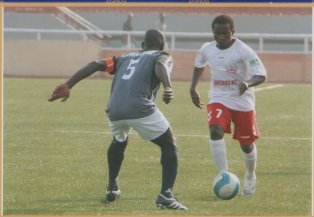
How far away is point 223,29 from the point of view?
938 cm

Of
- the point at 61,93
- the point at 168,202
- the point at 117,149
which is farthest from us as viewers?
the point at 117,149

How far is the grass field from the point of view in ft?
29.2

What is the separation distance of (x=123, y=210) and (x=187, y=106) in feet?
41.5

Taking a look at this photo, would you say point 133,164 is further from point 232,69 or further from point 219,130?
point 232,69

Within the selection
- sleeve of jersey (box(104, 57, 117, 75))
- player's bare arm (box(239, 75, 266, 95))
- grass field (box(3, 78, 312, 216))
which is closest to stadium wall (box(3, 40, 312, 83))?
grass field (box(3, 78, 312, 216))

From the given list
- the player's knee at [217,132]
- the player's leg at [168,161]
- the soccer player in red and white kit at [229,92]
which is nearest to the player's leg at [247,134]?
the soccer player in red and white kit at [229,92]

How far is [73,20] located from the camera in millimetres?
39938

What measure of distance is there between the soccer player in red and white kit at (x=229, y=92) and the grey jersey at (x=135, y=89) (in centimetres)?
99

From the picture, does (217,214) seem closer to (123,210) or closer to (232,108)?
(123,210)

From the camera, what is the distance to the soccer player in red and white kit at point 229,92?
31.0 ft

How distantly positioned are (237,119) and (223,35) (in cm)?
96

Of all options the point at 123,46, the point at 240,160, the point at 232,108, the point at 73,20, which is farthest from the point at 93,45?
the point at 232,108

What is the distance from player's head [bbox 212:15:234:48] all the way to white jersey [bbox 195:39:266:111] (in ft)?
0.48

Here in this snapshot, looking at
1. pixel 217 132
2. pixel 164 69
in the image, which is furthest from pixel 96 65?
pixel 217 132
